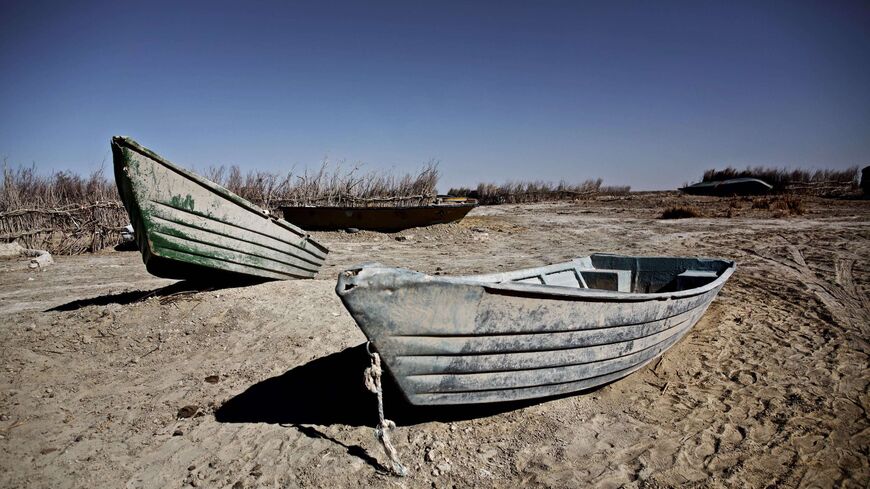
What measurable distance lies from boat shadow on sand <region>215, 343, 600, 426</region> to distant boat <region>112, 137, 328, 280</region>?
6.36 ft

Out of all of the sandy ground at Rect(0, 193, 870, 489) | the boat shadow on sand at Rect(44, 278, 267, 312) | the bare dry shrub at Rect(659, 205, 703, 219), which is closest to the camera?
the sandy ground at Rect(0, 193, 870, 489)

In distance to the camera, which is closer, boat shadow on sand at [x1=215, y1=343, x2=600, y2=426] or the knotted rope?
the knotted rope

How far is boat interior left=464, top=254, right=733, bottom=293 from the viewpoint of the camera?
506 cm

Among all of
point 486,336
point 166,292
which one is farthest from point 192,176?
point 486,336

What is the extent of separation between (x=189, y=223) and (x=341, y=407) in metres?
2.82

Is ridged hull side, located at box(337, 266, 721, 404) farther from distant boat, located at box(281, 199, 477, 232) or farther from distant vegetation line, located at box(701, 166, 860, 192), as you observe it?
distant vegetation line, located at box(701, 166, 860, 192)

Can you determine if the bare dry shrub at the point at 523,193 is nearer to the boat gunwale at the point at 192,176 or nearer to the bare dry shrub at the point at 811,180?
the bare dry shrub at the point at 811,180

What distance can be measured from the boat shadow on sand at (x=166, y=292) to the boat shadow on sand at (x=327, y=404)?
2.25 metres

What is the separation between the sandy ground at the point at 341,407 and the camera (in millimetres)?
2600

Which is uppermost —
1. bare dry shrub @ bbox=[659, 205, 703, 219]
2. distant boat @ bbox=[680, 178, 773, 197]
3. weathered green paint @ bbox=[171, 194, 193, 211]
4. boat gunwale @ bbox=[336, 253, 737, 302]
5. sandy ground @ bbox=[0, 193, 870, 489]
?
distant boat @ bbox=[680, 178, 773, 197]

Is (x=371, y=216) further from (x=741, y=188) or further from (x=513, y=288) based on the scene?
(x=741, y=188)

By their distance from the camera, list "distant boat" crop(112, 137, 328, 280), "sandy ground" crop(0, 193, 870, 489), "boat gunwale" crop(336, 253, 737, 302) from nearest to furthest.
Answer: "boat gunwale" crop(336, 253, 737, 302) < "sandy ground" crop(0, 193, 870, 489) < "distant boat" crop(112, 137, 328, 280)

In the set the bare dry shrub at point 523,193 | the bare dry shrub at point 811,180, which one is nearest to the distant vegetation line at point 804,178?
the bare dry shrub at point 811,180

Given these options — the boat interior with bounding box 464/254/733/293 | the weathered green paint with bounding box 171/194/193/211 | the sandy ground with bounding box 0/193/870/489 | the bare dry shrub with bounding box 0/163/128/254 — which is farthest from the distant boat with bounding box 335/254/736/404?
the bare dry shrub with bounding box 0/163/128/254
